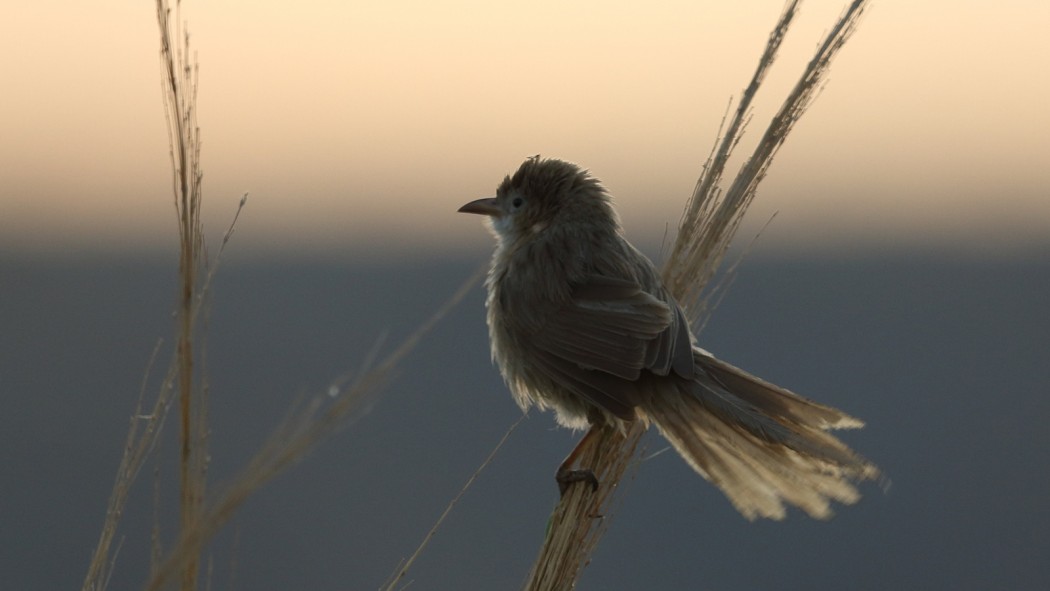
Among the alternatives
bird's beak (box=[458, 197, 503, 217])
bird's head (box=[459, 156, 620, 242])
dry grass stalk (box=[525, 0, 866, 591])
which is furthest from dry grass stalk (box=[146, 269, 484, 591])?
bird's beak (box=[458, 197, 503, 217])

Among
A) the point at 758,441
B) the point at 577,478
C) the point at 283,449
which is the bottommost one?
the point at 577,478

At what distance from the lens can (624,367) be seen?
3836mm

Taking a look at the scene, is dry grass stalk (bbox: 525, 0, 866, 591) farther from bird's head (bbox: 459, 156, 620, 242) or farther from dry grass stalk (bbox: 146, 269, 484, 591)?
dry grass stalk (bbox: 146, 269, 484, 591)

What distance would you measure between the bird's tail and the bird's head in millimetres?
874

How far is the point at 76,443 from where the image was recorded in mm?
22594

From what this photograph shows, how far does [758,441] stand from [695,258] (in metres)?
0.63

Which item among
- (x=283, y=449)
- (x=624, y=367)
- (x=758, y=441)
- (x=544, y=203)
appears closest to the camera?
(x=283, y=449)

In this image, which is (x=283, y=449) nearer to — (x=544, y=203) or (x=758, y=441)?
(x=758, y=441)

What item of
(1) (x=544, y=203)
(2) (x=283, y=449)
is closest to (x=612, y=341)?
(1) (x=544, y=203)

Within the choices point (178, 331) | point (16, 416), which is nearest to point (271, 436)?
point (178, 331)

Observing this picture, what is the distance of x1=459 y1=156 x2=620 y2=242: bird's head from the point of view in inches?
184

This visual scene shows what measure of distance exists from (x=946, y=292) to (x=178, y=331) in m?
30.0

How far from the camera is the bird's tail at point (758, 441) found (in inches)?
130

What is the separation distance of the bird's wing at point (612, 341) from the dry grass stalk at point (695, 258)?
136 mm
